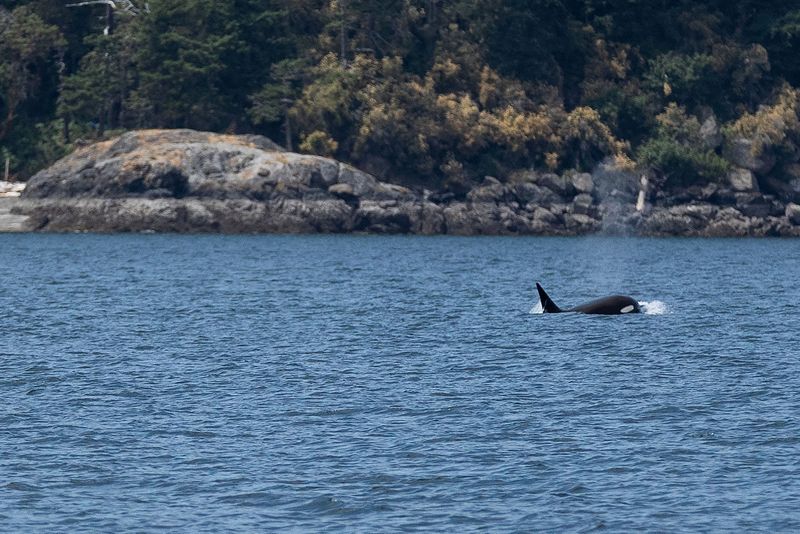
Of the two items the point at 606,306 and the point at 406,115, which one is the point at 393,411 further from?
the point at 406,115

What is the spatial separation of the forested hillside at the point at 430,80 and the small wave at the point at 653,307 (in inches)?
2344

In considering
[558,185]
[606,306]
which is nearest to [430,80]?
[558,185]

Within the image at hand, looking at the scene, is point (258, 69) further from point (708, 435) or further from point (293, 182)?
point (708, 435)

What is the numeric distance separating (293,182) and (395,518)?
3277 inches

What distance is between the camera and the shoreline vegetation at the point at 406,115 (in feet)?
345

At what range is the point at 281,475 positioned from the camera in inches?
946

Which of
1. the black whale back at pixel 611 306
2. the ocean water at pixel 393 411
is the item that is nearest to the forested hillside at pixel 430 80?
the ocean water at pixel 393 411

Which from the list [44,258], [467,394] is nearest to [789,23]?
[44,258]

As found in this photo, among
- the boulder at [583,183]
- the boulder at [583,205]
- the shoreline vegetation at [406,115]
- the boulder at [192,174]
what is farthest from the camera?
the boulder at [583,183]

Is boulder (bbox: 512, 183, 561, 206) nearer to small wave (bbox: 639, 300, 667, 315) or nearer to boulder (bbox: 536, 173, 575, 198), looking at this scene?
boulder (bbox: 536, 173, 575, 198)

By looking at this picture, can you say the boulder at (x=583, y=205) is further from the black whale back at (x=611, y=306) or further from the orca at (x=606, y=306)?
the black whale back at (x=611, y=306)

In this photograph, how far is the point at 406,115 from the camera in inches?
4515

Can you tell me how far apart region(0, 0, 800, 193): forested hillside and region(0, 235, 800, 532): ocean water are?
173ft

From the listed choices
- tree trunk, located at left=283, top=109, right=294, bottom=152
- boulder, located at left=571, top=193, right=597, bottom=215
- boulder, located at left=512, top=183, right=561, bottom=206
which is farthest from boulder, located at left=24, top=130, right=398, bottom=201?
boulder, located at left=571, top=193, right=597, bottom=215
